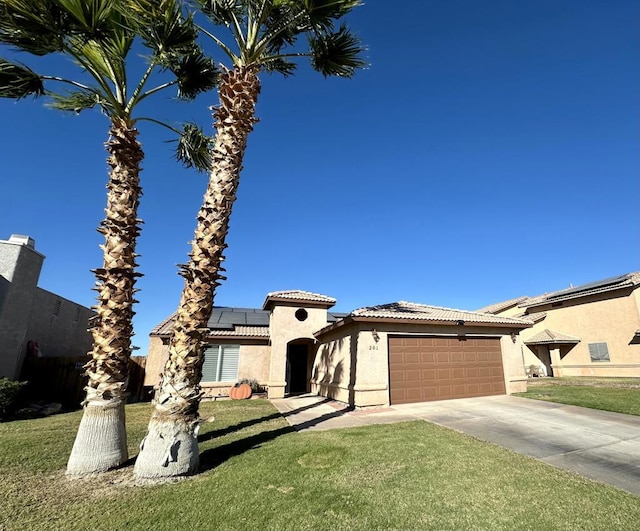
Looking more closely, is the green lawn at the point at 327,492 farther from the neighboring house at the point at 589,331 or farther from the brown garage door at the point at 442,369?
the neighboring house at the point at 589,331

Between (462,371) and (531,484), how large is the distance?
30.7 ft

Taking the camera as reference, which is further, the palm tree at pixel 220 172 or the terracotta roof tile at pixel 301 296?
the terracotta roof tile at pixel 301 296

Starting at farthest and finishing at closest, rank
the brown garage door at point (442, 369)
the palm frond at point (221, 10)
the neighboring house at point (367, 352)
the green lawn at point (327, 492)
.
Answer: the brown garage door at point (442, 369) → the neighboring house at point (367, 352) → the palm frond at point (221, 10) → the green lawn at point (327, 492)

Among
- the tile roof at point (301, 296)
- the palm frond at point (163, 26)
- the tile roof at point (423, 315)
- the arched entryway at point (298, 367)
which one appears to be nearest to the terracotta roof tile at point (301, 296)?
the tile roof at point (301, 296)

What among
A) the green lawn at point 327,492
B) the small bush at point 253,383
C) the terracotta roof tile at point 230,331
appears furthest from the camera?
the small bush at point 253,383

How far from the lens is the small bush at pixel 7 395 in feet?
34.6

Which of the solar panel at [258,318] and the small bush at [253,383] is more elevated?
the solar panel at [258,318]

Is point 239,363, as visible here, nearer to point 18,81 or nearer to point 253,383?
point 253,383

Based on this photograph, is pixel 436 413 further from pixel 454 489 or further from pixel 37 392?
pixel 37 392

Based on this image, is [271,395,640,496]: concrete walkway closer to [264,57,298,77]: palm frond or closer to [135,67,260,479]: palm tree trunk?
[135,67,260,479]: palm tree trunk

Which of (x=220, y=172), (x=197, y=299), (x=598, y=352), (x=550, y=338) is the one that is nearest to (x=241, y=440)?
(x=197, y=299)

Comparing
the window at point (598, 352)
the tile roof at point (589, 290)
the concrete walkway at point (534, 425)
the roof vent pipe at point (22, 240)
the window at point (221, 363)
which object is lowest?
the concrete walkway at point (534, 425)

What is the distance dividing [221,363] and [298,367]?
528cm

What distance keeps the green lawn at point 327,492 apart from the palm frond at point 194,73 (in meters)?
9.10
